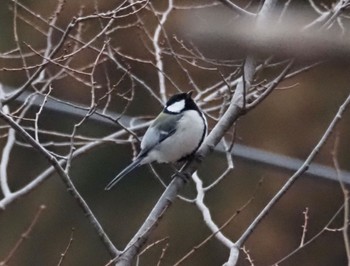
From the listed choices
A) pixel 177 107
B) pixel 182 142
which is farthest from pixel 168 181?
pixel 182 142

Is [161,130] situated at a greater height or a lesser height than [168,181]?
greater

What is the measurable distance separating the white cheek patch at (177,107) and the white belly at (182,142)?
1.5 inches

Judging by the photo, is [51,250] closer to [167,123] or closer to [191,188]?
[191,188]

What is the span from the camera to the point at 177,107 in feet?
8.82

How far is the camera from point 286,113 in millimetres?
7703

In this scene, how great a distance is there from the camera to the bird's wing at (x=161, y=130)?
264cm

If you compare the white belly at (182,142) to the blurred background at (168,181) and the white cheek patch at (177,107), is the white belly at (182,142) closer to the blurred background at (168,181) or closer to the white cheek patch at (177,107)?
the white cheek patch at (177,107)

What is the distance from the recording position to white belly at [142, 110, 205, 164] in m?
2.47

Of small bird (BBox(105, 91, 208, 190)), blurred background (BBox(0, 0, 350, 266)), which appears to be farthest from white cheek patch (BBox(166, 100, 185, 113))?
blurred background (BBox(0, 0, 350, 266))

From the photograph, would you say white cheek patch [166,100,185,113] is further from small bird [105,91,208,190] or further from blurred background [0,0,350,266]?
blurred background [0,0,350,266]

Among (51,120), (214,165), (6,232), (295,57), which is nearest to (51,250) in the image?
(6,232)

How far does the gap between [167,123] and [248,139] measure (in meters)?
4.77

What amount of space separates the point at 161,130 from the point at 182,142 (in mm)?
198

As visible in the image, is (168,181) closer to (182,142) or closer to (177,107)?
(177,107)
